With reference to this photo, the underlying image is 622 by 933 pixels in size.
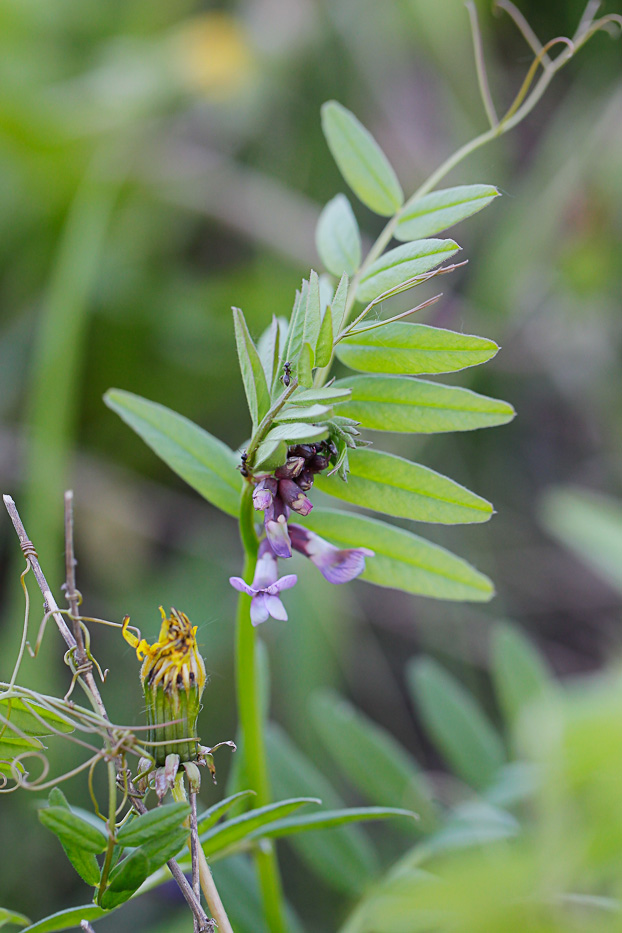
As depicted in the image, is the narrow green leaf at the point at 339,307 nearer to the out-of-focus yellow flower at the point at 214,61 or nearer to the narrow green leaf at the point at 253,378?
the narrow green leaf at the point at 253,378

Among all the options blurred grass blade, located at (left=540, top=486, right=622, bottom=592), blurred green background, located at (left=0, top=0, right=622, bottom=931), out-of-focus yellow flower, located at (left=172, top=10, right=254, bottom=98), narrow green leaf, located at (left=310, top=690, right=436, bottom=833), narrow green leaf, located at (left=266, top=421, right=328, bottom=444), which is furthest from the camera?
out-of-focus yellow flower, located at (left=172, top=10, right=254, bottom=98)

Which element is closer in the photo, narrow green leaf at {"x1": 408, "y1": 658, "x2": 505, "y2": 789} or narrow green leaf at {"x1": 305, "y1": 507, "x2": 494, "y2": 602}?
narrow green leaf at {"x1": 305, "y1": 507, "x2": 494, "y2": 602}

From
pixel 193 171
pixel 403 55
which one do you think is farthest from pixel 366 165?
pixel 403 55

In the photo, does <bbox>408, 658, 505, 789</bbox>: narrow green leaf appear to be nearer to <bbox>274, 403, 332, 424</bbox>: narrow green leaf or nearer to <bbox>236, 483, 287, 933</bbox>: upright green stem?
<bbox>236, 483, 287, 933</bbox>: upright green stem

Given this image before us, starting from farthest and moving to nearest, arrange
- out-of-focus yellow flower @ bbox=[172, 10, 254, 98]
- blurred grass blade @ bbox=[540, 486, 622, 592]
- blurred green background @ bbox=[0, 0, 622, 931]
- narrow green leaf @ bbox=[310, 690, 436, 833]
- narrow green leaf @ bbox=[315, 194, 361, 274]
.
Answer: out-of-focus yellow flower @ bbox=[172, 10, 254, 98] < blurred green background @ bbox=[0, 0, 622, 931] < blurred grass blade @ bbox=[540, 486, 622, 592] < narrow green leaf @ bbox=[310, 690, 436, 833] < narrow green leaf @ bbox=[315, 194, 361, 274]

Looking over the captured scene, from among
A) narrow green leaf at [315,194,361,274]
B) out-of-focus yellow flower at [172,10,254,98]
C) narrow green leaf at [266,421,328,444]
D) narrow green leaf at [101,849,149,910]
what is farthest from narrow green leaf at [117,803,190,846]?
out-of-focus yellow flower at [172,10,254,98]

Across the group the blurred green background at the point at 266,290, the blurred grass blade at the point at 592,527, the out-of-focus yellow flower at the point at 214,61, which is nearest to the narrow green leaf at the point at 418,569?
the blurred grass blade at the point at 592,527

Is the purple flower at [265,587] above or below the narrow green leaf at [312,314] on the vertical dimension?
below
